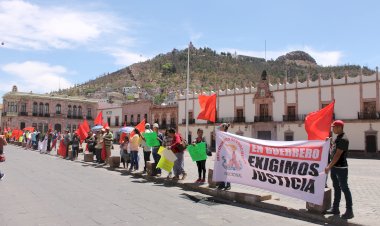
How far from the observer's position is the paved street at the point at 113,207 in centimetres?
620

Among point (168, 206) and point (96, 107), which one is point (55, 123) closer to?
point (96, 107)

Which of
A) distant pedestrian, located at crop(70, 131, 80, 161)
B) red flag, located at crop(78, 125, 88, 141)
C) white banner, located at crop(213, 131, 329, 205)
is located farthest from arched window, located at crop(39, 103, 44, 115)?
white banner, located at crop(213, 131, 329, 205)

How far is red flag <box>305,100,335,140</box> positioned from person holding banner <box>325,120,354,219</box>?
2.31 feet

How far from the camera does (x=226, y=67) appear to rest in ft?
369

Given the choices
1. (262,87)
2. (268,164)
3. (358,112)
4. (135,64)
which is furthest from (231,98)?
(135,64)

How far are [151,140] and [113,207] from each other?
5.15 metres

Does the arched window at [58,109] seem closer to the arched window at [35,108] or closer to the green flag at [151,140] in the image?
the arched window at [35,108]

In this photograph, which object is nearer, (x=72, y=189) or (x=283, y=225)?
(x=283, y=225)

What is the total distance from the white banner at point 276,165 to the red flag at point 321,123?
1.53 ft

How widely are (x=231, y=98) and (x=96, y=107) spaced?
38256 millimetres

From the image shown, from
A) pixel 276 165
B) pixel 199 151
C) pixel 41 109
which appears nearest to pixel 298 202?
pixel 276 165

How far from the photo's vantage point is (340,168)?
628cm

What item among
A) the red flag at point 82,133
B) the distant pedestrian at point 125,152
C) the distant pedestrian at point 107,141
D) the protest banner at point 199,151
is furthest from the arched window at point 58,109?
the protest banner at point 199,151

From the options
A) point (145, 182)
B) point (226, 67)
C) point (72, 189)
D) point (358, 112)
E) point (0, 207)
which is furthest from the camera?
point (226, 67)
